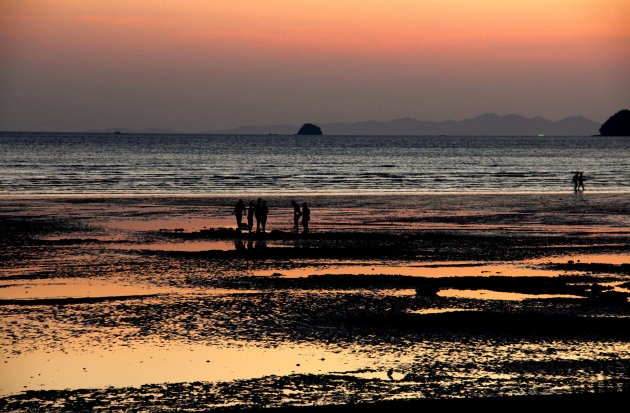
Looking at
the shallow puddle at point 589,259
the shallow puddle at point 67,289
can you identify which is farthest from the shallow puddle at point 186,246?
the shallow puddle at point 589,259

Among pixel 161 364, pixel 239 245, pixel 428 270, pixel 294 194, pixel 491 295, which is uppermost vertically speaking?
pixel 161 364

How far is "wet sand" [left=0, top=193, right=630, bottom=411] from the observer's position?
12.5 meters

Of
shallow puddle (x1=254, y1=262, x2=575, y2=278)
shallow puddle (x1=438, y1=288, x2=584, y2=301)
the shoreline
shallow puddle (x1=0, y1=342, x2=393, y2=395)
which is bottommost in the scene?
the shoreline

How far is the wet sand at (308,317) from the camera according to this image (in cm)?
1245

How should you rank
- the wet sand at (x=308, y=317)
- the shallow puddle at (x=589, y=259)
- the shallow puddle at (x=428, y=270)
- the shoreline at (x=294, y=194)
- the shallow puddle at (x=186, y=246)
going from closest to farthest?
1. the wet sand at (x=308, y=317)
2. the shallow puddle at (x=428, y=270)
3. the shallow puddle at (x=589, y=259)
4. the shallow puddle at (x=186, y=246)
5. the shoreline at (x=294, y=194)

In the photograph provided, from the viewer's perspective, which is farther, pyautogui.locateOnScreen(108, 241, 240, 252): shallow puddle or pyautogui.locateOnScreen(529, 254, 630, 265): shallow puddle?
pyautogui.locateOnScreen(108, 241, 240, 252): shallow puddle

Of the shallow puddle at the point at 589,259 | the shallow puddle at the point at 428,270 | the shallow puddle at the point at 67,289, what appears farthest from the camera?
the shallow puddle at the point at 589,259

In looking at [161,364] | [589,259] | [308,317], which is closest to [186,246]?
[308,317]

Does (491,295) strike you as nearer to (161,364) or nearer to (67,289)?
(161,364)

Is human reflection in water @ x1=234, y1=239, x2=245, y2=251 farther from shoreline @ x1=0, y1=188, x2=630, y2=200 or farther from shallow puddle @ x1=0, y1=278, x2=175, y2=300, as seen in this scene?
shoreline @ x1=0, y1=188, x2=630, y2=200

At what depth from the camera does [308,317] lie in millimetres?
17594

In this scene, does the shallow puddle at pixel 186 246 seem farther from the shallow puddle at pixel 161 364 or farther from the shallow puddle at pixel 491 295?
the shallow puddle at pixel 161 364

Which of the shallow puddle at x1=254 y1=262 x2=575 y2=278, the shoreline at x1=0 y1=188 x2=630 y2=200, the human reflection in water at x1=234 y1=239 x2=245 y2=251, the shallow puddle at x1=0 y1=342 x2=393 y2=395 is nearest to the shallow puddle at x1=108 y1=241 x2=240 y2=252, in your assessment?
the human reflection in water at x1=234 y1=239 x2=245 y2=251

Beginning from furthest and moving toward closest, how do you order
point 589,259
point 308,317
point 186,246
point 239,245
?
point 239,245 → point 186,246 → point 589,259 → point 308,317
